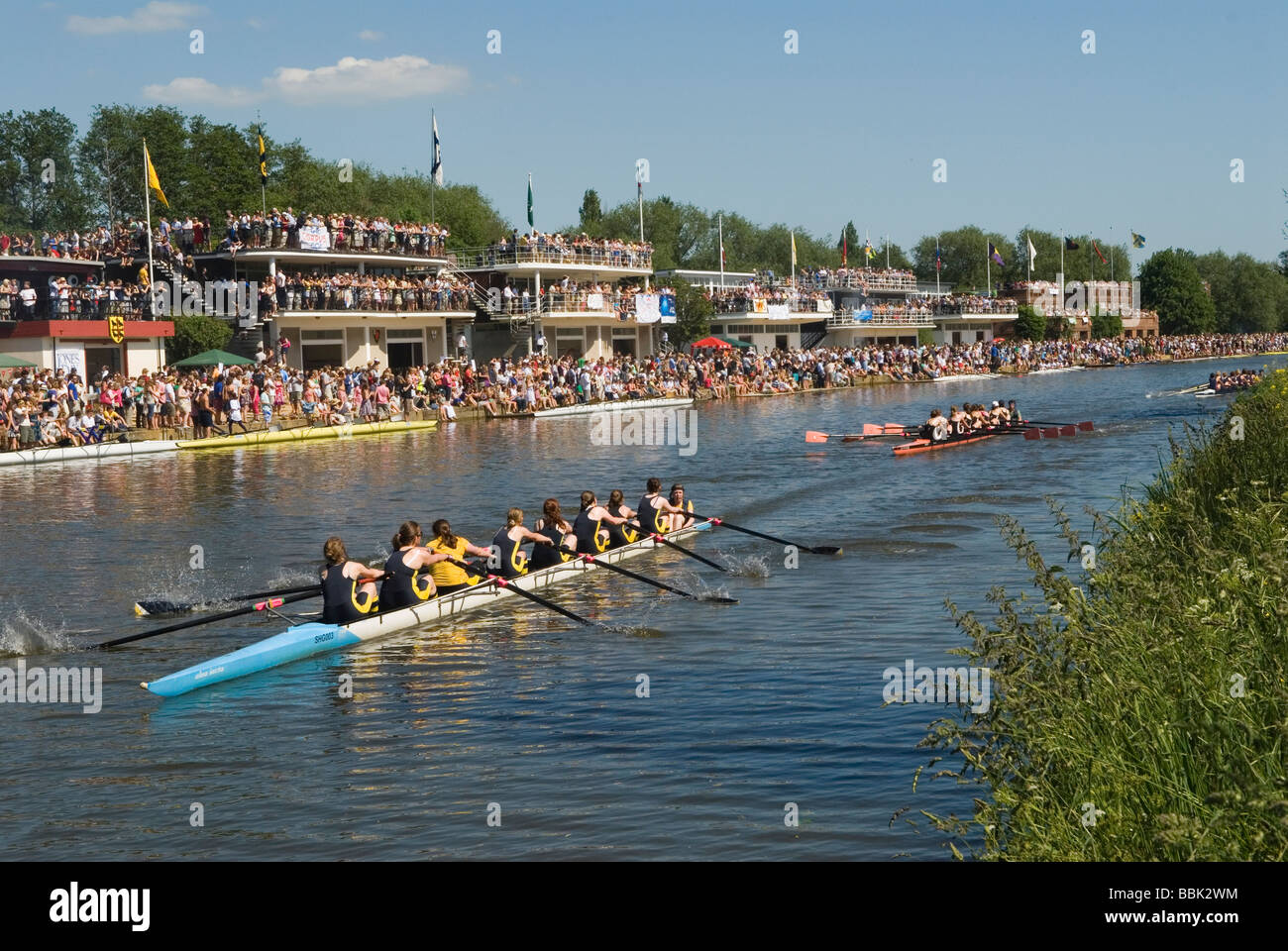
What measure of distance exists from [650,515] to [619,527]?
0.77m

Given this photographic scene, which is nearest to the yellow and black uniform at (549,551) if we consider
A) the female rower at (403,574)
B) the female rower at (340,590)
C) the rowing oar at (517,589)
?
the rowing oar at (517,589)

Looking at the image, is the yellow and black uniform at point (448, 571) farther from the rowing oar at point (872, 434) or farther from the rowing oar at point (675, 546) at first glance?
the rowing oar at point (872, 434)

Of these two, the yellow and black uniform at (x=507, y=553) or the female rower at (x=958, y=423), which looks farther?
the female rower at (x=958, y=423)

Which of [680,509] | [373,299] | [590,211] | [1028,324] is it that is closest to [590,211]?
[590,211]

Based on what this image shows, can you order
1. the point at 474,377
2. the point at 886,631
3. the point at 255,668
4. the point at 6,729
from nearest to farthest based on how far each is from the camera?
the point at 6,729
the point at 255,668
the point at 886,631
the point at 474,377

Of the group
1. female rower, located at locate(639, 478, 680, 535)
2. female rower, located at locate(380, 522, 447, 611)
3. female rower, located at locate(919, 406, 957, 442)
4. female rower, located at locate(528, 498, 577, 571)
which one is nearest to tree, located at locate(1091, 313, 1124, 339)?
female rower, located at locate(919, 406, 957, 442)

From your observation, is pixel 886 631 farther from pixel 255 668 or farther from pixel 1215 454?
pixel 255 668

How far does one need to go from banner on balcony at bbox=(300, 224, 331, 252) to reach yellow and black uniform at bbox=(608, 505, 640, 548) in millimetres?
34423

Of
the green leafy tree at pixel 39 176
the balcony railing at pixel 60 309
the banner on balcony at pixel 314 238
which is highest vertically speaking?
the green leafy tree at pixel 39 176

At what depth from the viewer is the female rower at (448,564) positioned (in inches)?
698

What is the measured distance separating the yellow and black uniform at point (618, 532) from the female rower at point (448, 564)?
4359mm

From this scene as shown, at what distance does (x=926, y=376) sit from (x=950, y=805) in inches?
2828
